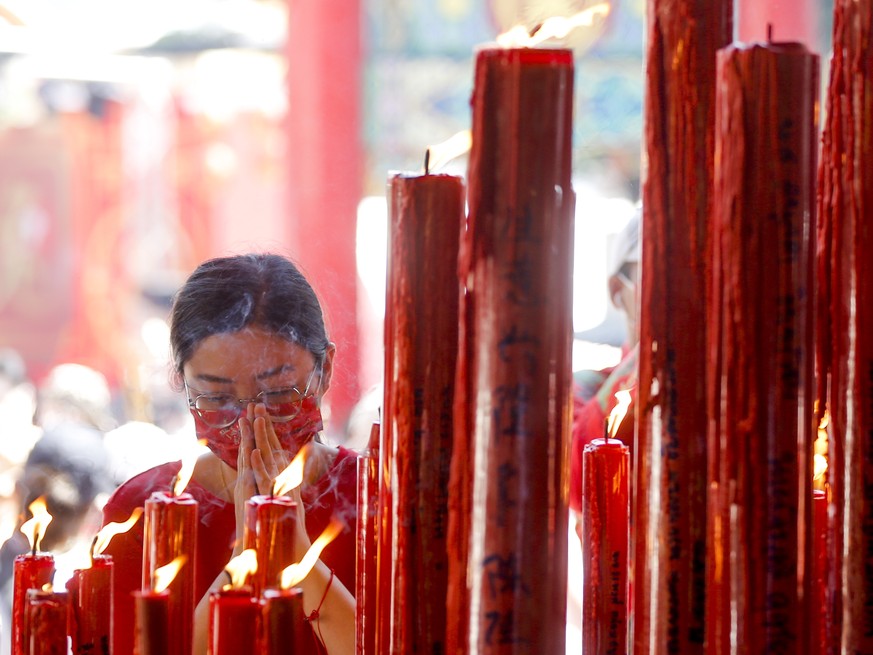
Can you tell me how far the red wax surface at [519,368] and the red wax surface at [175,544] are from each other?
0.15 meters

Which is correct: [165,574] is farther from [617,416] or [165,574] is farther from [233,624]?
[617,416]

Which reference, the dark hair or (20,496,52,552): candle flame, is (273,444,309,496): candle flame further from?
the dark hair

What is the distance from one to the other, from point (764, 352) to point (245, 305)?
26.7 inches

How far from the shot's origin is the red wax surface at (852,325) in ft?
1.57

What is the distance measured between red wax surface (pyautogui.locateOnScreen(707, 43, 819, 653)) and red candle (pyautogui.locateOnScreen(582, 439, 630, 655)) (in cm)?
12

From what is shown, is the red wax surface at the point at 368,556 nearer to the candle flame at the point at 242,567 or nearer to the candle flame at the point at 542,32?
the candle flame at the point at 242,567

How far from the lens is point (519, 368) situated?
0.46 meters

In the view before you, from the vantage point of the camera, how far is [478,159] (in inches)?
18.2

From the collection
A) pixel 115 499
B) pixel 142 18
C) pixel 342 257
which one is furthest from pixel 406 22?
pixel 115 499

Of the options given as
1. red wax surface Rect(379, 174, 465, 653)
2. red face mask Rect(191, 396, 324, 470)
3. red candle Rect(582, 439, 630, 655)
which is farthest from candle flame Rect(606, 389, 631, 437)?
red face mask Rect(191, 396, 324, 470)

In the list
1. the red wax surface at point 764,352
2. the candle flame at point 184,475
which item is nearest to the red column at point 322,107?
the candle flame at point 184,475

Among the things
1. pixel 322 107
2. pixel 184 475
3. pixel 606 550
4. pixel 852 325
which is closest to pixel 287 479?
pixel 184 475

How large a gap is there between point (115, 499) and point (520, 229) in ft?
2.61

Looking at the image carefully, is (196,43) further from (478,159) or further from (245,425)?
(478,159)
